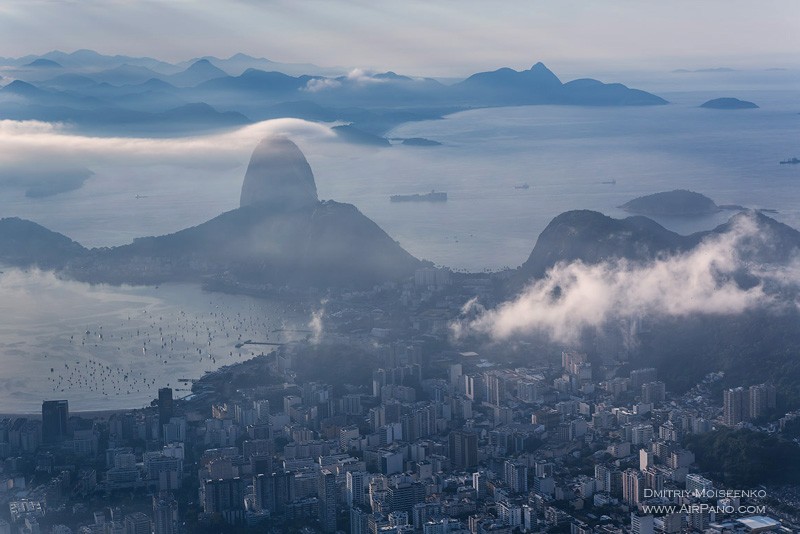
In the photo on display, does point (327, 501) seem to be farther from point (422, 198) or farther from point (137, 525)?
point (422, 198)

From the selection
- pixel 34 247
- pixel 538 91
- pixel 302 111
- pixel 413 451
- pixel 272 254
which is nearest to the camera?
pixel 413 451

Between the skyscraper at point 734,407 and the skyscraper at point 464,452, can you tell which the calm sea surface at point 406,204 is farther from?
the skyscraper at point 734,407

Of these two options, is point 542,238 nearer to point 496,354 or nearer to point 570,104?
point 496,354

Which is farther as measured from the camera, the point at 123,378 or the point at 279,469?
the point at 123,378

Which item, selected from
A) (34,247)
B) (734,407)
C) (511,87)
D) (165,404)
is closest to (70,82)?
(34,247)

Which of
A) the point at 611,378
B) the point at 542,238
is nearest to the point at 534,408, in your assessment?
the point at 611,378

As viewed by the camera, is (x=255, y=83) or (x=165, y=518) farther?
(x=255, y=83)

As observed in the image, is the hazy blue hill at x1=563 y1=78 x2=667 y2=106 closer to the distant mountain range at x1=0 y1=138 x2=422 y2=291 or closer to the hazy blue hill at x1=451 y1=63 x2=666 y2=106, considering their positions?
the hazy blue hill at x1=451 y1=63 x2=666 y2=106
